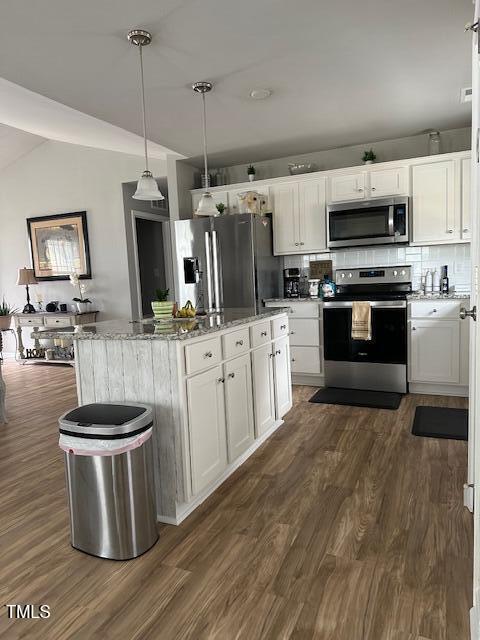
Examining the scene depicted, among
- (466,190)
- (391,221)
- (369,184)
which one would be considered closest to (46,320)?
(369,184)

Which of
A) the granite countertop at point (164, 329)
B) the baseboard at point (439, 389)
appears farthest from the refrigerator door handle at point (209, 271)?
the baseboard at point (439, 389)

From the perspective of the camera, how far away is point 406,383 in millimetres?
4219

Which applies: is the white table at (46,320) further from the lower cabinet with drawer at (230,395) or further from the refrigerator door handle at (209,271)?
the lower cabinet with drawer at (230,395)

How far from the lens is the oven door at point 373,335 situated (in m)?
4.14

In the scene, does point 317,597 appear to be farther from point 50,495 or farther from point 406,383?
point 406,383

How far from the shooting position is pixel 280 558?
Result: 6.24ft

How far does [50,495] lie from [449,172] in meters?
4.08

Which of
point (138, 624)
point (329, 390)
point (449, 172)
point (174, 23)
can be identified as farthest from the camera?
point (329, 390)

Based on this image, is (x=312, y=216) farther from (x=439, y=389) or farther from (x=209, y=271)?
(x=439, y=389)

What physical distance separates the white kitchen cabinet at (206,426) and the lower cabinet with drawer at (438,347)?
2308mm

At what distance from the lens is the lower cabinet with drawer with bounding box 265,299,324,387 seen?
4.52m

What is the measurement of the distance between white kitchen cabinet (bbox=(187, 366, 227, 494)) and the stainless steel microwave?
256cm

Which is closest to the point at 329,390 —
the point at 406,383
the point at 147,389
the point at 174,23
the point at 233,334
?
the point at 406,383

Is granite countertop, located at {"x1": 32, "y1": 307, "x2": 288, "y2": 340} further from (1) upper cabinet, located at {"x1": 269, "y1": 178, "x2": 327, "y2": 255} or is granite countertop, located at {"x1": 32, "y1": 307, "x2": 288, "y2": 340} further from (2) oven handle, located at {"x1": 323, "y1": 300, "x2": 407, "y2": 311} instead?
(1) upper cabinet, located at {"x1": 269, "y1": 178, "x2": 327, "y2": 255}
